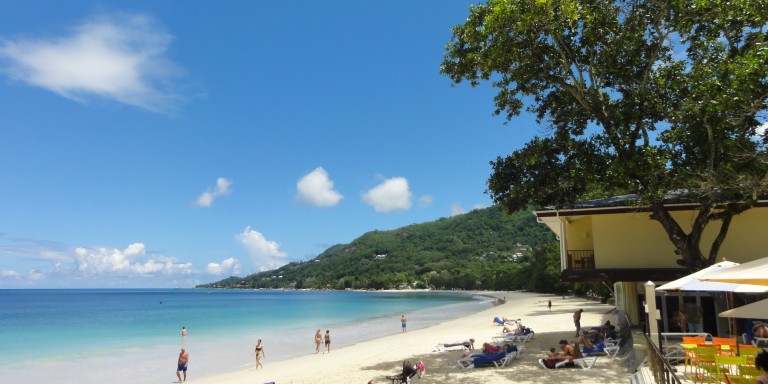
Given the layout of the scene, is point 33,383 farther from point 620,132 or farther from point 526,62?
point 620,132

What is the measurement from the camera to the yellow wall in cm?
1478

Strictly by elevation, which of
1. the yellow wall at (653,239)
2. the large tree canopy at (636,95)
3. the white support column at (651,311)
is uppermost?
the large tree canopy at (636,95)

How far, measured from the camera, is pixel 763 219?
1477cm

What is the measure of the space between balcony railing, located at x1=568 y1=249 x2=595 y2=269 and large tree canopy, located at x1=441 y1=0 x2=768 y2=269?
3.22 meters

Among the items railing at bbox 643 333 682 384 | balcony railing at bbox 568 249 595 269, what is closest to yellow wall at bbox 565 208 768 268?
balcony railing at bbox 568 249 595 269

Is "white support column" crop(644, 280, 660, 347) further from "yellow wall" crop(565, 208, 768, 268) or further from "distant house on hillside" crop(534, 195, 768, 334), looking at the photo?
"yellow wall" crop(565, 208, 768, 268)

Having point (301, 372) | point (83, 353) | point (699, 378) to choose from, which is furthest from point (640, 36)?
point (83, 353)

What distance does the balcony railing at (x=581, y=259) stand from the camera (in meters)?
16.9

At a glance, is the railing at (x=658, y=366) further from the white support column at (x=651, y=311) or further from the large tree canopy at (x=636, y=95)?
the large tree canopy at (x=636, y=95)

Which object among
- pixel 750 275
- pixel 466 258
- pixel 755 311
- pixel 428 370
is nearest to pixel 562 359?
pixel 428 370

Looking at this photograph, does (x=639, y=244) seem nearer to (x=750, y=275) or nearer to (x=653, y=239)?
(x=653, y=239)

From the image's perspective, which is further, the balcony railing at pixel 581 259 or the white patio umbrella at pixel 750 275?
the balcony railing at pixel 581 259

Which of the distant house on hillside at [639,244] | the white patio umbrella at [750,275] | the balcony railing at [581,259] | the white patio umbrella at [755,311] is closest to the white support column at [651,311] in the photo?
the white patio umbrella at [755,311]

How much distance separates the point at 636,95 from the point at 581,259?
6381 mm
